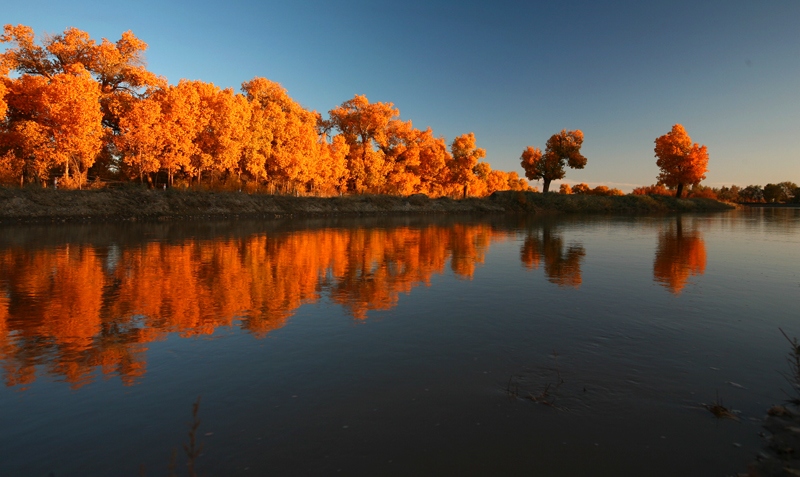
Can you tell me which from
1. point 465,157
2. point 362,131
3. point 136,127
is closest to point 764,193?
point 465,157

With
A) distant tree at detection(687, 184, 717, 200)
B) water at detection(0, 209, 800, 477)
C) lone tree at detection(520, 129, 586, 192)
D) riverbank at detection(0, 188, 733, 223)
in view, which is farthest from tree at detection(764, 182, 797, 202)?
water at detection(0, 209, 800, 477)

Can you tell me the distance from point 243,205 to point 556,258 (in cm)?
3454

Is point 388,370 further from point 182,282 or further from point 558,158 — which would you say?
point 558,158

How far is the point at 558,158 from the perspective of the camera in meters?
78.8

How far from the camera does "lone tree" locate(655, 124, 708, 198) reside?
251 feet

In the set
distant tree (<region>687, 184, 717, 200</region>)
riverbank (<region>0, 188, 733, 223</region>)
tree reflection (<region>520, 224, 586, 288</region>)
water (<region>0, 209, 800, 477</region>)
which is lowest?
water (<region>0, 209, 800, 477</region>)

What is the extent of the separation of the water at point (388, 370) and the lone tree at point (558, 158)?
68276 mm

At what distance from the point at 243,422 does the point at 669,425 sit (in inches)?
177

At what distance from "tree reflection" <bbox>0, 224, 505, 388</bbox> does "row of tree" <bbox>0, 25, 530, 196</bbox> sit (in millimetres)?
23521

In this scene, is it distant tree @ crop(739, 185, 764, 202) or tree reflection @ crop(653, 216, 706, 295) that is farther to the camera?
distant tree @ crop(739, 185, 764, 202)

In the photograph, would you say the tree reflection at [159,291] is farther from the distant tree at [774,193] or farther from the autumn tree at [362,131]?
the distant tree at [774,193]

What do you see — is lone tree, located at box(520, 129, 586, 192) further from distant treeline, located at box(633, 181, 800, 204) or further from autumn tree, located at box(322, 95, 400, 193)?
distant treeline, located at box(633, 181, 800, 204)

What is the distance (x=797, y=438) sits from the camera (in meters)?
4.35

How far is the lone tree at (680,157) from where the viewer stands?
7644 centimetres
